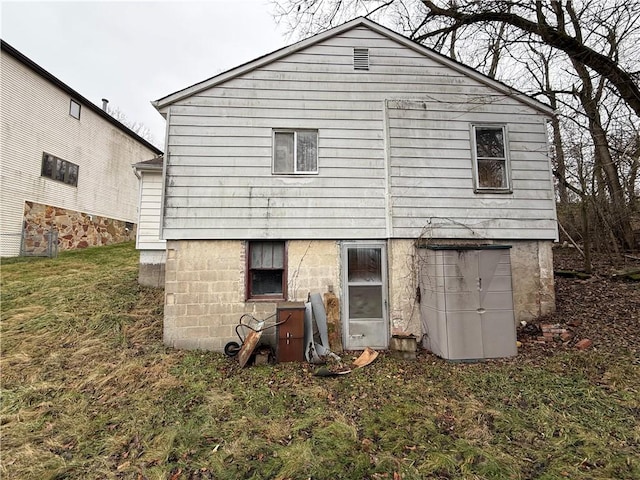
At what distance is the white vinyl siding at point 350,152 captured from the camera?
587cm

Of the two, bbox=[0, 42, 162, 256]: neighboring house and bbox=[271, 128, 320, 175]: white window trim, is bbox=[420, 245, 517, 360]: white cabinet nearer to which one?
bbox=[271, 128, 320, 175]: white window trim

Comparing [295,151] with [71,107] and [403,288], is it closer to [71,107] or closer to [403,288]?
[403,288]

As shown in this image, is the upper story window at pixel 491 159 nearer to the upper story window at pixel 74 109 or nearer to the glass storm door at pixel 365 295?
the glass storm door at pixel 365 295

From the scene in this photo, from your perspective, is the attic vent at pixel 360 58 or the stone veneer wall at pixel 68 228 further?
the stone veneer wall at pixel 68 228

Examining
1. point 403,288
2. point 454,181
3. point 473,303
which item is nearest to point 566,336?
point 473,303

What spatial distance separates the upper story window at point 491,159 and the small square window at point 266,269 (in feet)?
14.2

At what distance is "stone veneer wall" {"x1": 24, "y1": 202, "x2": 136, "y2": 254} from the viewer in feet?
41.2

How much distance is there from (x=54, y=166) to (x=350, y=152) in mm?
14929

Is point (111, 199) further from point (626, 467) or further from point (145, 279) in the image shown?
point (626, 467)

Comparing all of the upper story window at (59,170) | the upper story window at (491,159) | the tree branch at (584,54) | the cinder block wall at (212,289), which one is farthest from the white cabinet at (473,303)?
the upper story window at (59,170)

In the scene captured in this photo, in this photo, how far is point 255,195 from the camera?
5.90m

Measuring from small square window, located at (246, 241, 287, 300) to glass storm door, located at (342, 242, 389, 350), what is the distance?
1270mm

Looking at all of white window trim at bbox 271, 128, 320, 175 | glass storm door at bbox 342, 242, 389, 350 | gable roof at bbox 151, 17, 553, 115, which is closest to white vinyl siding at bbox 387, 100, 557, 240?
gable roof at bbox 151, 17, 553, 115

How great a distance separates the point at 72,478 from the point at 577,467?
15.6 ft
